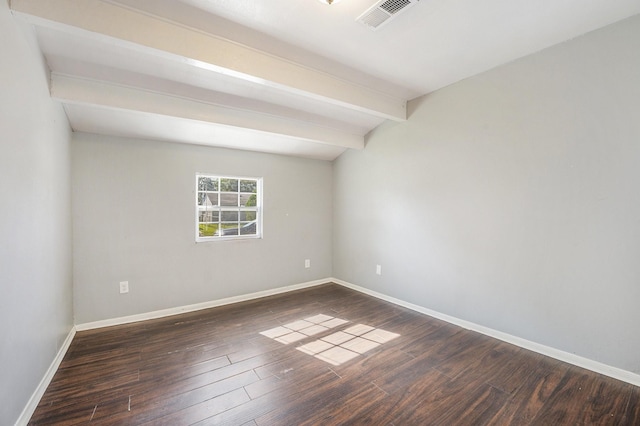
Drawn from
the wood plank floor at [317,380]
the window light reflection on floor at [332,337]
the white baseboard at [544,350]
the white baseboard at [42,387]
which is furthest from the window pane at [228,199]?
the white baseboard at [544,350]

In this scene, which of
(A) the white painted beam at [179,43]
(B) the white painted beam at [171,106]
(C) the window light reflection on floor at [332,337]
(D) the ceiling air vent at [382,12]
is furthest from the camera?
(C) the window light reflection on floor at [332,337]

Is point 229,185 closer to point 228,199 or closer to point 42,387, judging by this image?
point 228,199

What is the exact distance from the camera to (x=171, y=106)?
2.58 metres

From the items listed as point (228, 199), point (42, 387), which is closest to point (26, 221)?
point (42, 387)

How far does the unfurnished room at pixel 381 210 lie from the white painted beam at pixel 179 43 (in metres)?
0.01

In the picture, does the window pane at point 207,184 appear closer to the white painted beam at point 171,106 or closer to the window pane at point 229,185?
the window pane at point 229,185

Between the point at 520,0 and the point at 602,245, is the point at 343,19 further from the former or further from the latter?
the point at 602,245

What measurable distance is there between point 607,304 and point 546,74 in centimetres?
197

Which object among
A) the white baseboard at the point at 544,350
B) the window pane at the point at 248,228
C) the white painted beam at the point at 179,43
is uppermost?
the white painted beam at the point at 179,43

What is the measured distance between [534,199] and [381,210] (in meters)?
1.79

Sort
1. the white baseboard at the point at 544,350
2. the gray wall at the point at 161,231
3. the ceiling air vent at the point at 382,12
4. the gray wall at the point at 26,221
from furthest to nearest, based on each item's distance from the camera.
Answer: the gray wall at the point at 161,231, the white baseboard at the point at 544,350, the ceiling air vent at the point at 382,12, the gray wall at the point at 26,221

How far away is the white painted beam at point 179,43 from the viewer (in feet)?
5.11

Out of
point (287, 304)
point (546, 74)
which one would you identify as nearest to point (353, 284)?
point (287, 304)

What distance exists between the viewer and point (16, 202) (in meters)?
1.51
